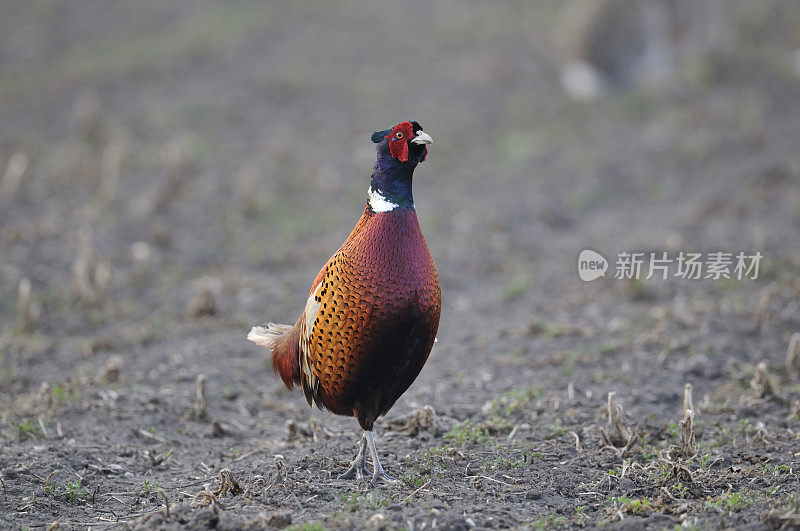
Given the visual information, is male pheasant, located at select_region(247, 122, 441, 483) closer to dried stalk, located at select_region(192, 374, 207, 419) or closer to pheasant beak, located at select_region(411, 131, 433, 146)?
pheasant beak, located at select_region(411, 131, 433, 146)

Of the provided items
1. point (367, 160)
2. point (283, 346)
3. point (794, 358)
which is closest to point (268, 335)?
point (283, 346)

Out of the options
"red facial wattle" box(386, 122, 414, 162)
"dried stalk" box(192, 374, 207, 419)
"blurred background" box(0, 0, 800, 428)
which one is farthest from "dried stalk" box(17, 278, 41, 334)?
"red facial wattle" box(386, 122, 414, 162)

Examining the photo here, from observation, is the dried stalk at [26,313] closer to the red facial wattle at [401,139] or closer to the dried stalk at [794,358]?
the red facial wattle at [401,139]

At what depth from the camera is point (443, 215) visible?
8.84 m

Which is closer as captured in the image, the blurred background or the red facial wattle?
the red facial wattle

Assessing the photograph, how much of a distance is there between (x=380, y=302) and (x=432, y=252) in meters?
4.42

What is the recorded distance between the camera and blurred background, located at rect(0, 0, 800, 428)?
6.90 meters

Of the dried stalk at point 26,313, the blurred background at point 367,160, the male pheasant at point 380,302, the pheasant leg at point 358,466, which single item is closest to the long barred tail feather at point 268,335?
the male pheasant at point 380,302

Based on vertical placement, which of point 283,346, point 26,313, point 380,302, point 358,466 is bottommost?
point 358,466

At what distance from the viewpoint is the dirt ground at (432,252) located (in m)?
4.06

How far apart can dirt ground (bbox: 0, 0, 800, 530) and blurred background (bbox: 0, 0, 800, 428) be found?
4 centimetres

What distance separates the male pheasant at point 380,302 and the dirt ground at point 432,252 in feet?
1.61

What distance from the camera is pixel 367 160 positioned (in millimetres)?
10000

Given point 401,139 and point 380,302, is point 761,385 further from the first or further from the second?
point 401,139
